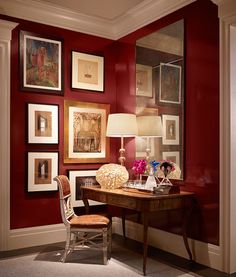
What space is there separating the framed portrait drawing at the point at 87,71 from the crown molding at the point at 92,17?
36 cm

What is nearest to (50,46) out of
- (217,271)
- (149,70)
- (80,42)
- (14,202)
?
(80,42)

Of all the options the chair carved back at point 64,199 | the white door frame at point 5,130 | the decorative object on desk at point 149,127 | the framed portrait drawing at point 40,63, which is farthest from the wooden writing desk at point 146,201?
the framed portrait drawing at point 40,63

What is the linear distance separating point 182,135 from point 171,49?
1.02 m

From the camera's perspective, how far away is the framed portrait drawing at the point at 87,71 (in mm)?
4402

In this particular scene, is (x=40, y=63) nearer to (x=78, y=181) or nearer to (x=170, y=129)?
(x=78, y=181)

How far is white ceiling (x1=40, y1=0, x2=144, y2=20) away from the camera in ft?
13.0

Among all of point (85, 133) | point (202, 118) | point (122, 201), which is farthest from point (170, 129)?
point (85, 133)

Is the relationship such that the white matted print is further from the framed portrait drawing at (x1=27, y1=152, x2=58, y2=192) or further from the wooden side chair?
the framed portrait drawing at (x1=27, y1=152, x2=58, y2=192)

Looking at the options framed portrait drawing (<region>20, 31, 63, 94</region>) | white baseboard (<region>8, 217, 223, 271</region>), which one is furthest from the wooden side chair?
framed portrait drawing (<region>20, 31, 63, 94</region>)

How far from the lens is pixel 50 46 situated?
4.21 meters

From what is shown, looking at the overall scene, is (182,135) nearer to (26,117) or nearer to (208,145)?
(208,145)

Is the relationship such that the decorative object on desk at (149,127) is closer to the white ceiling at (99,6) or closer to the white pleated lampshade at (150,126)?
the white pleated lampshade at (150,126)

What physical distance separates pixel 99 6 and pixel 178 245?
3045 mm

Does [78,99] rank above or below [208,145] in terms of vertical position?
above
